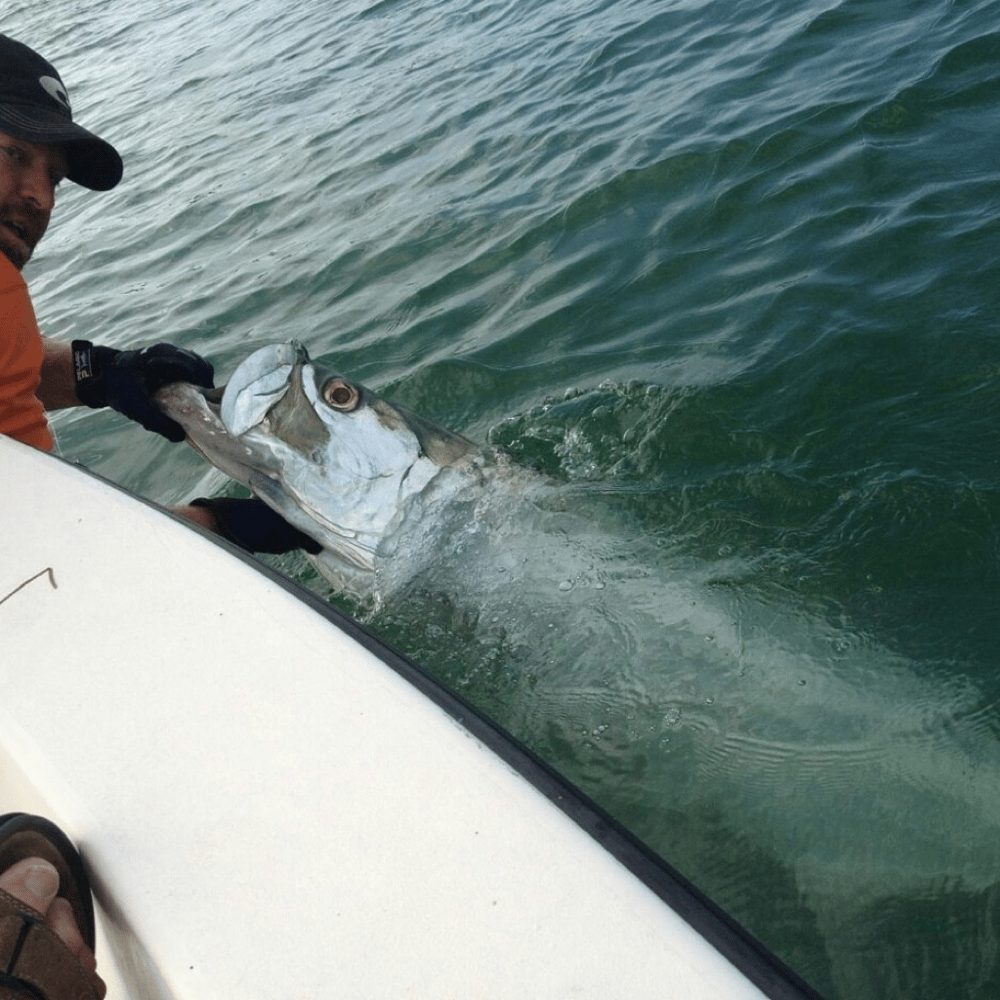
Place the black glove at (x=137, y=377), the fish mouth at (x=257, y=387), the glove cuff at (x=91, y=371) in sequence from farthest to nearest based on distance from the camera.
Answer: the glove cuff at (x=91, y=371)
the black glove at (x=137, y=377)
the fish mouth at (x=257, y=387)

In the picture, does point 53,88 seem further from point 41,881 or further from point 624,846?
point 624,846

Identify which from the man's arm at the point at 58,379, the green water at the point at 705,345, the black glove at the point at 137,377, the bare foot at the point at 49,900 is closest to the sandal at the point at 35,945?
the bare foot at the point at 49,900

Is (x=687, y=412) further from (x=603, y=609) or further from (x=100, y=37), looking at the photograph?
(x=100, y=37)

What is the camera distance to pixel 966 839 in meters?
A: 2.02

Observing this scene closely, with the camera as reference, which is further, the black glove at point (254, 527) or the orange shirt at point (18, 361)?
the black glove at point (254, 527)

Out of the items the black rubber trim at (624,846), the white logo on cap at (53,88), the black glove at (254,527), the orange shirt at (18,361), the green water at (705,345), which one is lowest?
the green water at (705,345)

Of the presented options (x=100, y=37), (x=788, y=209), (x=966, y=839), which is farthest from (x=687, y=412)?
(x=100, y=37)

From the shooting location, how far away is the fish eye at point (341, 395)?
115 inches

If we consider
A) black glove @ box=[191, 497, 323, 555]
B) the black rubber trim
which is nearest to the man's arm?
black glove @ box=[191, 497, 323, 555]

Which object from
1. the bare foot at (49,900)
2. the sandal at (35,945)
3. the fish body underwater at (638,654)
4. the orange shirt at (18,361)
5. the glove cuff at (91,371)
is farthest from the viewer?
the glove cuff at (91,371)

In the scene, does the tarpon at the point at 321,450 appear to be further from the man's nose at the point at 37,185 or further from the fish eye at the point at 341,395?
the man's nose at the point at 37,185

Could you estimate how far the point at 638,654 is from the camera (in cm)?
263

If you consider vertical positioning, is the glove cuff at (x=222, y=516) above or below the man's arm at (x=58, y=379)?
below

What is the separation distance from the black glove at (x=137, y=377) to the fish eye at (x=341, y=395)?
1.70 ft
